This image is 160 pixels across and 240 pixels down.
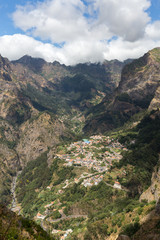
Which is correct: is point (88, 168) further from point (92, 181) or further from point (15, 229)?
point (15, 229)

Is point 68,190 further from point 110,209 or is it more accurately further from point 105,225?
point 105,225

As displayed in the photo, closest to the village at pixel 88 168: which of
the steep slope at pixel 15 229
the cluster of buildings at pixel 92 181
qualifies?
the cluster of buildings at pixel 92 181

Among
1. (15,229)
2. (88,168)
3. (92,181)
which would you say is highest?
(15,229)

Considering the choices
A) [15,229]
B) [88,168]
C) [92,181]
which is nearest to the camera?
[15,229]

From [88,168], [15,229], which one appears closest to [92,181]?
[88,168]

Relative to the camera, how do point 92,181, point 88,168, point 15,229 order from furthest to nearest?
point 88,168, point 92,181, point 15,229

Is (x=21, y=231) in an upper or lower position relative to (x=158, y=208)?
lower

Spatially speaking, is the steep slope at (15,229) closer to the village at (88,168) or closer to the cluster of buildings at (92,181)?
the village at (88,168)

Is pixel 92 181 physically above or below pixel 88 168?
below

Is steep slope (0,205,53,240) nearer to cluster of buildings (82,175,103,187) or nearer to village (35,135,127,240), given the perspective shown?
village (35,135,127,240)

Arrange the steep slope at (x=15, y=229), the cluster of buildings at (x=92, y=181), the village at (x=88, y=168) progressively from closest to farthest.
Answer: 1. the steep slope at (x=15, y=229)
2. the village at (x=88, y=168)
3. the cluster of buildings at (x=92, y=181)

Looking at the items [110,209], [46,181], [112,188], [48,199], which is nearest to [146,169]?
[112,188]
